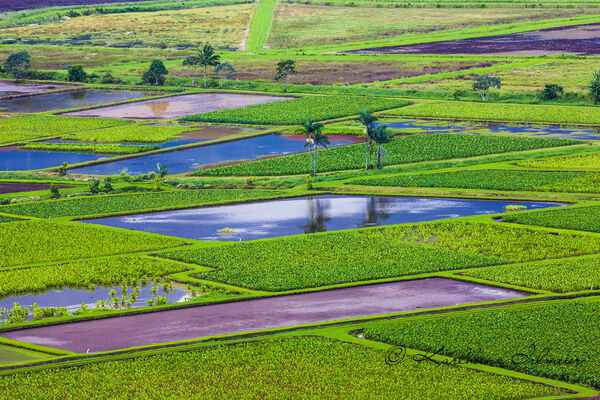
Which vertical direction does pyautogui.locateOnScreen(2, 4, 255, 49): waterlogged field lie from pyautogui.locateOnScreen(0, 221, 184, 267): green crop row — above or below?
above

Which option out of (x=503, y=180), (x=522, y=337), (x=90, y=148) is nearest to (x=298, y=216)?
(x=503, y=180)

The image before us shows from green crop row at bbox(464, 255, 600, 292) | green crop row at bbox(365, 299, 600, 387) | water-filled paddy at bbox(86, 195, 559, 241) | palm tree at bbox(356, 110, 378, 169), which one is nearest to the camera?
green crop row at bbox(365, 299, 600, 387)

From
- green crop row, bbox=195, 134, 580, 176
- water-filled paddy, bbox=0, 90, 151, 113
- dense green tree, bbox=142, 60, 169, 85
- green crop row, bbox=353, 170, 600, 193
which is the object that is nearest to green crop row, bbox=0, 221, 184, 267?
green crop row, bbox=195, 134, 580, 176

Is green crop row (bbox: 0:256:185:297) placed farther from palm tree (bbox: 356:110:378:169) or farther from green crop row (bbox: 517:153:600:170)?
green crop row (bbox: 517:153:600:170)

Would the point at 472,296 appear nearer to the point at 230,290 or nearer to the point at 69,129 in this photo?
the point at 230,290

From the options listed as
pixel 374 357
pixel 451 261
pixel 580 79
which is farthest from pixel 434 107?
pixel 374 357

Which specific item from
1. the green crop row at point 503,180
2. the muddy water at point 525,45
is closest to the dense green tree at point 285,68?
the muddy water at point 525,45

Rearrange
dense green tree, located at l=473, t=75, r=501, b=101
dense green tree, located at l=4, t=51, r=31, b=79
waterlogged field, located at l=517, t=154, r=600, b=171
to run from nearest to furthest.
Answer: waterlogged field, located at l=517, t=154, r=600, b=171, dense green tree, located at l=473, t=75, r=501, b=101, dense green tree, located at l=4, t=51, r=31, b=79
